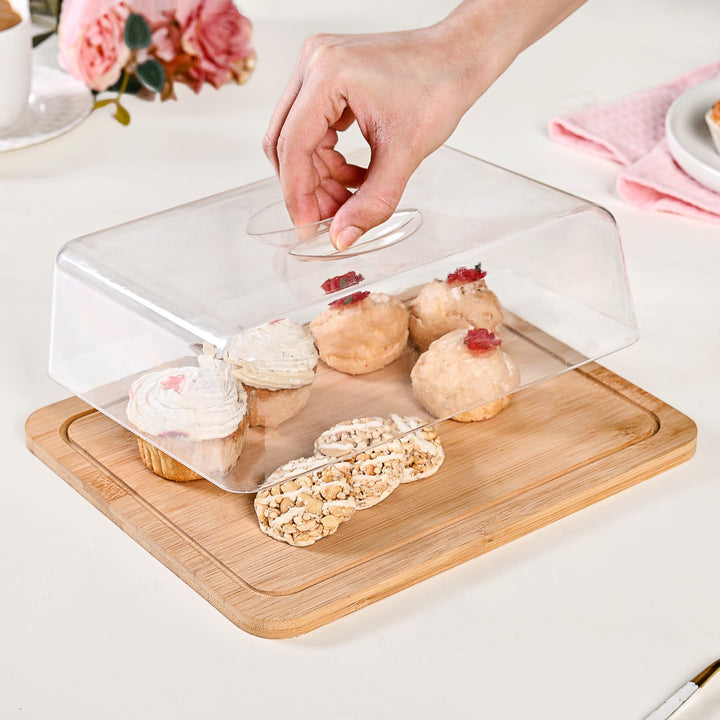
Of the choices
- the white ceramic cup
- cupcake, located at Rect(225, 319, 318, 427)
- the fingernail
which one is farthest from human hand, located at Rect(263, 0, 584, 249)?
the white ceramic cup

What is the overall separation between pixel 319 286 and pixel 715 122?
694mm

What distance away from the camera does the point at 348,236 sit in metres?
0.98

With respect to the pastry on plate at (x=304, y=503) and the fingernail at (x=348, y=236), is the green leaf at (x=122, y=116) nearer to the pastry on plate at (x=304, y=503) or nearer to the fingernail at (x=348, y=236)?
the fingernail at (x=348, y=236)

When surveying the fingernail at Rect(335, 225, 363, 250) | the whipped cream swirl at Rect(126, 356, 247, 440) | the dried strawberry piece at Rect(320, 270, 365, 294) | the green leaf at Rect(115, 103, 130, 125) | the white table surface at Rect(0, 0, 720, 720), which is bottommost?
the white table surface at Rect(0, 0, 720, 720)

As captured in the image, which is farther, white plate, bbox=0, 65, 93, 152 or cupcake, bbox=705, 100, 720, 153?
white plate, bbox=0, 65, 93, 152

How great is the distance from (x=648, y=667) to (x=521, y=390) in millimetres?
343

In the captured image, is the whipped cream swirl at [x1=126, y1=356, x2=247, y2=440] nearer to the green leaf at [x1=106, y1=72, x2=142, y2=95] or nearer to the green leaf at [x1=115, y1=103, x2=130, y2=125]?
the green leaf at [x1=115, y1=103, x2=130, y2=125]

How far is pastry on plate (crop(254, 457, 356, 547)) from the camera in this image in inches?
35.3

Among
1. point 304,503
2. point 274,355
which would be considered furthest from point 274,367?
point 304,503

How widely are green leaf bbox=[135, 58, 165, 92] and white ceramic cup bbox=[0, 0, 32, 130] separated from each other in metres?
0.16

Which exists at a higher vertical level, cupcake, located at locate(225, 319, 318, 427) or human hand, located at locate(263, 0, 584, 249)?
human hand, located at locate(263, 0, 584, 249)

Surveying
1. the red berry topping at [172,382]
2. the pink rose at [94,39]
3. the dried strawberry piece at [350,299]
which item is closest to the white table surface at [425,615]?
the red berry topping at [172,382]

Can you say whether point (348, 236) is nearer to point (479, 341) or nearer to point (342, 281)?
point (342, 281)

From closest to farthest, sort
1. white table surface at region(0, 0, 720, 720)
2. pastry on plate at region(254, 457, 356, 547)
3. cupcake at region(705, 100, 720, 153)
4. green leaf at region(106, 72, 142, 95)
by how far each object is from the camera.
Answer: white table surface at region(0, 0, 720, 720), pastry on plate at region(254, 457, 356, 547), cupcake at region(705, 100, 720, 153), green leaf at region(106, 72, 142, 95)
